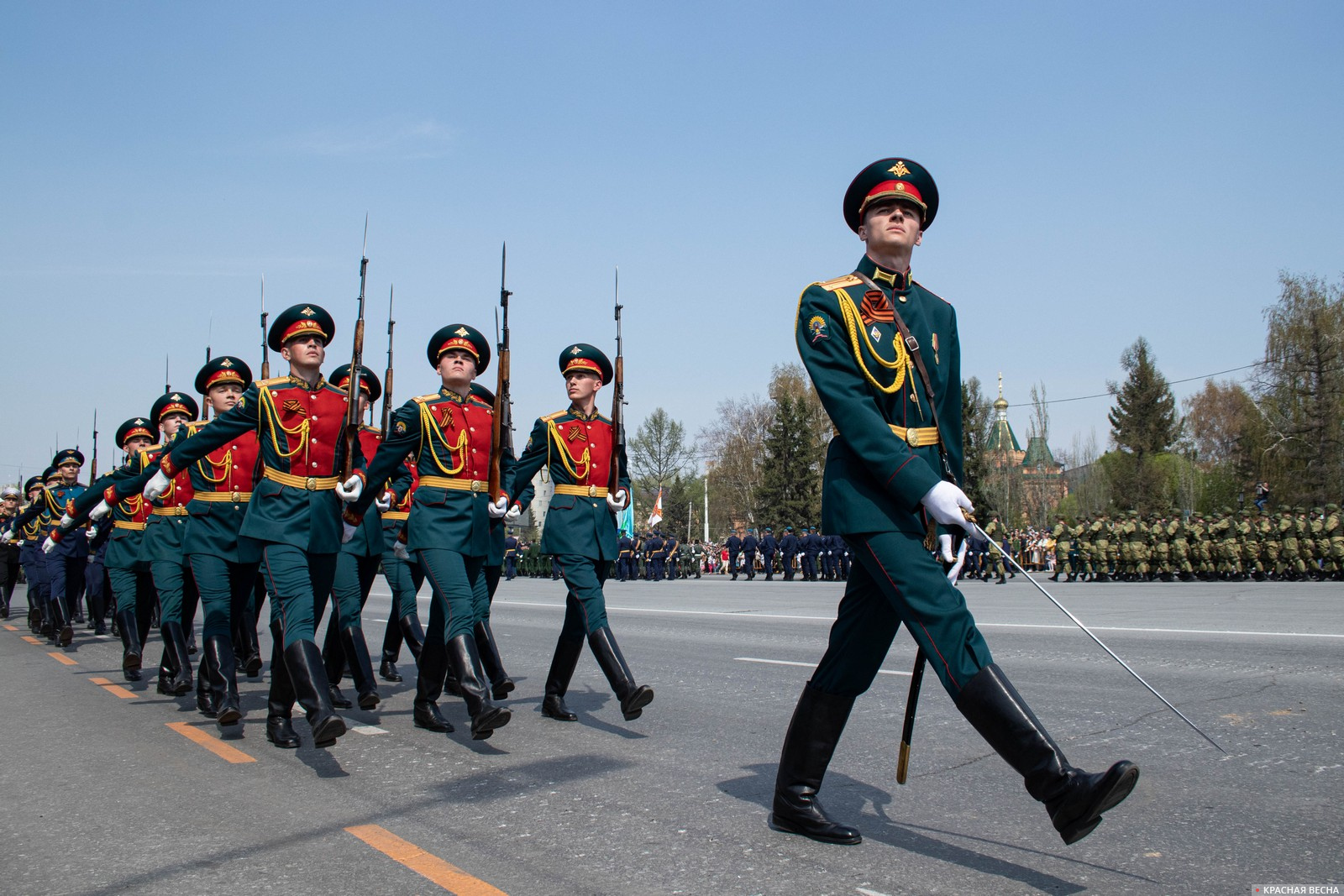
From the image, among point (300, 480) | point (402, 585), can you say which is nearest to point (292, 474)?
point (300, 480)

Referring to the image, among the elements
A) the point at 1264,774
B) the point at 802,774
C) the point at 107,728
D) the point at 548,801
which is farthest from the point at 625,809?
the point at 107,728

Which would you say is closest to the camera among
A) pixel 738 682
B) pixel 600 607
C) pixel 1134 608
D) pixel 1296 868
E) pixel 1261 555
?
pixel 1296 868

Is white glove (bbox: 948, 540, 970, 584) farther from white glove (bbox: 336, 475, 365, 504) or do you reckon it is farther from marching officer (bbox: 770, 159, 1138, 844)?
white glove (bbox: 336, 475, 365, 504)

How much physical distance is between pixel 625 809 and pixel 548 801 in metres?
0.39

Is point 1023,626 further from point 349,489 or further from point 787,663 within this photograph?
point 349,489

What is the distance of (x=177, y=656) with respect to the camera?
843 centimetres

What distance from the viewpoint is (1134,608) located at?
1556 cm

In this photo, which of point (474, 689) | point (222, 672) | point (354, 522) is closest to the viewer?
point (474, 689)

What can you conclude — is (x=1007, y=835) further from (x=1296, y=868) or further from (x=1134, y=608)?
(x=1134, y=608)

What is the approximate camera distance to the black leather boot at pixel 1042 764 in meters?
3.16

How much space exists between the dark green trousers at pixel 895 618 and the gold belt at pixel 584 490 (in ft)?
10.2

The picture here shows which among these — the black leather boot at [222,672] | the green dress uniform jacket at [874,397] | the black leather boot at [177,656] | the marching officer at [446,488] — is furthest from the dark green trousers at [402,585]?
the green dress uniform jacket at [874,397]

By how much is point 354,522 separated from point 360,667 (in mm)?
1523

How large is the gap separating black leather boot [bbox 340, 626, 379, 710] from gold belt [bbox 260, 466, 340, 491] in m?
1.75
